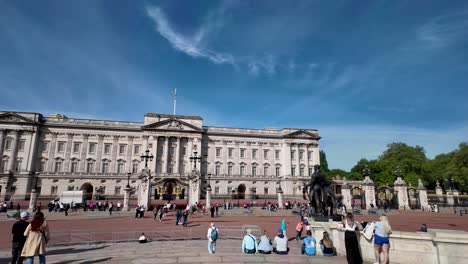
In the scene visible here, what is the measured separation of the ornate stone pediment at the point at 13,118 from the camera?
53059mm

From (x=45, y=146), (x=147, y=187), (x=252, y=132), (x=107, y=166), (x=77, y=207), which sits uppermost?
(x=252, y=132)

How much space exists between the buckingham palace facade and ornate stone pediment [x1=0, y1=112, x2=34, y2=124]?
0.53 ft

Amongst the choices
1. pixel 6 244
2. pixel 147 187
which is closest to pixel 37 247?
pixel 6 244

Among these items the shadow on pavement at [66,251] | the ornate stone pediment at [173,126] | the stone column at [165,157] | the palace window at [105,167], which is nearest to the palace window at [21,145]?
the palace window at [105,167]

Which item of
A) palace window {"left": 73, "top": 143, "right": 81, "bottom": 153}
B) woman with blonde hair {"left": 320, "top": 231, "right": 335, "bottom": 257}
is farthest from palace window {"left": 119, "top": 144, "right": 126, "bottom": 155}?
woman with blonde hair {"left": 320, "top": 231, "right": 335, "bottom": 257}

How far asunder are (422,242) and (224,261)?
243 inches

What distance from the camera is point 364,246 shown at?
8.88 meters

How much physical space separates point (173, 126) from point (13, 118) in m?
32.4

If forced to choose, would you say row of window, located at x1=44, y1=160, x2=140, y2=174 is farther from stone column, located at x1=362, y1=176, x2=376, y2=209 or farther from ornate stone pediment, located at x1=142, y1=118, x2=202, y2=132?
stone column, located at x1=362, y1=176, x2=376, y2=209

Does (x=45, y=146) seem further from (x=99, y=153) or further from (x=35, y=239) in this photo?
(x=35, y=239)

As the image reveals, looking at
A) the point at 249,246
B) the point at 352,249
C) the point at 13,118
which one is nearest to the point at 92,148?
the point at 13,118

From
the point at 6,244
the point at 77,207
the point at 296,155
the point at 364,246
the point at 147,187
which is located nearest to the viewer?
the point at 364,246

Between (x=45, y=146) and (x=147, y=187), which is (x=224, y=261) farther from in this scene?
(x=45, y=146)

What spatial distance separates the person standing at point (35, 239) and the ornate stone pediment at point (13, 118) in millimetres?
59239
